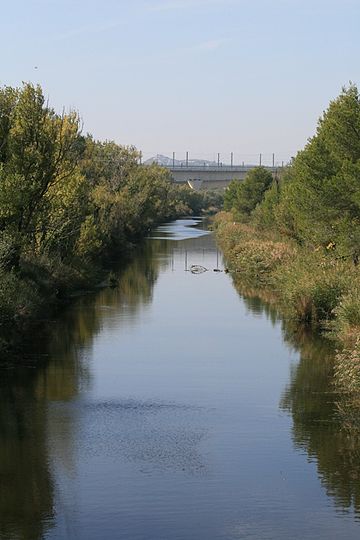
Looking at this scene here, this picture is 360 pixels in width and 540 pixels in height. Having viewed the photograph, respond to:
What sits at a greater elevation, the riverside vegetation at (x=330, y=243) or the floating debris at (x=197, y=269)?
the riverside vegetation at (x=330, y=243)

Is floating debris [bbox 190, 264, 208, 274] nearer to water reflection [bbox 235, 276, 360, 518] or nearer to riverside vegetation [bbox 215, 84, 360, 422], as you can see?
riverside vegetation [bbox 215, 84, 360, 422]

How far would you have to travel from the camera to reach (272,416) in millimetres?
23875

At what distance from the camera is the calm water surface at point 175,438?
16.7 metres

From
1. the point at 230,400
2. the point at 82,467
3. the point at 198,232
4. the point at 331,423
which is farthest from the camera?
the point at 198,232

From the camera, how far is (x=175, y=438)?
21.6 metres

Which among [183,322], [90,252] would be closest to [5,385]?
[183,322]

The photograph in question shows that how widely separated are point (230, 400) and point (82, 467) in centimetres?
690

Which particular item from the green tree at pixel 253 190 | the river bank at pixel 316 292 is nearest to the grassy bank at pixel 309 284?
the river bank at pixel 316 292

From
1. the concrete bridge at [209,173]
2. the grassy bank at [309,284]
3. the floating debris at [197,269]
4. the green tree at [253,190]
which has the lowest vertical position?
the floating debris at [197,269]

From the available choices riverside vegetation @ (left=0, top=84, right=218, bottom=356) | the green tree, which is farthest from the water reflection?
the green tree

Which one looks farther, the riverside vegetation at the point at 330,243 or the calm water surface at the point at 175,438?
the riverside vegetation at the point at 330,243

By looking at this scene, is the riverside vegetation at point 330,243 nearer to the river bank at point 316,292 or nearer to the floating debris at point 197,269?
the river bank at point 316,292

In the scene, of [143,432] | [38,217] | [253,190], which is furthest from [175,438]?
[253,190]

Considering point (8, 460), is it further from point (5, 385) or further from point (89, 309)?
point (89, 309)
